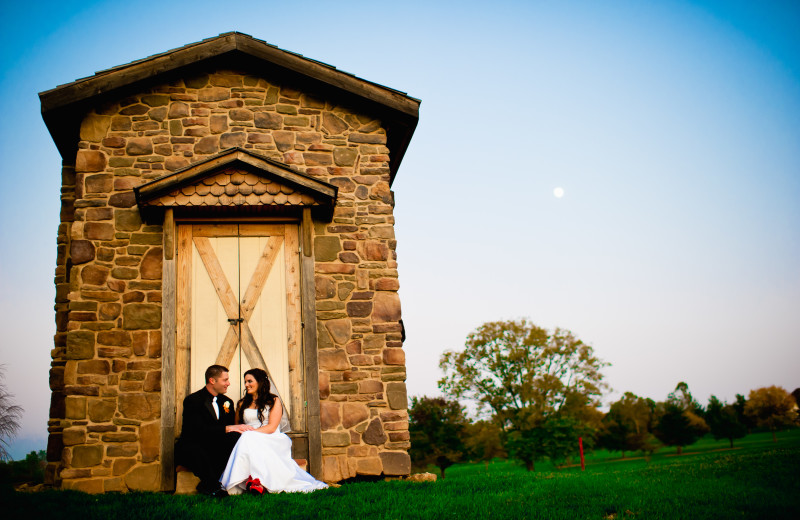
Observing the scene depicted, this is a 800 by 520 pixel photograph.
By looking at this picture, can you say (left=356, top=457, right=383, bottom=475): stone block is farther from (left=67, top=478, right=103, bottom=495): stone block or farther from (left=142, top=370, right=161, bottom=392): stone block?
(left=67, top=478, right=103, bottom=495): stone block

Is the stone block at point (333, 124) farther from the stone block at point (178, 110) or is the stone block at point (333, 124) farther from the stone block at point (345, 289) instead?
the stone block at point (345, 289)

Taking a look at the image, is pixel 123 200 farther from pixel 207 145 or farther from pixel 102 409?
pixel 102 409

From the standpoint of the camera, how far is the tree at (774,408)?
37.8 m

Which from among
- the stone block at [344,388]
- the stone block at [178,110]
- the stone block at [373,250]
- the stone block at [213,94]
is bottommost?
the stone block at [344,388]

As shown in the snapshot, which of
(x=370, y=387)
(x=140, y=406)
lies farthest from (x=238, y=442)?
(x=370, y=387)

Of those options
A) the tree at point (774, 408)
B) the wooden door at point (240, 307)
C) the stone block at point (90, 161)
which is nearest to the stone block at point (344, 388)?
the wooden door at point (240, 307)

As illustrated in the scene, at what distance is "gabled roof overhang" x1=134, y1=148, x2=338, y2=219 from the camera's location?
7812mm

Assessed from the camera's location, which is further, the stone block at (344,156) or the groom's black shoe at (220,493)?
the stone block at (344,156)

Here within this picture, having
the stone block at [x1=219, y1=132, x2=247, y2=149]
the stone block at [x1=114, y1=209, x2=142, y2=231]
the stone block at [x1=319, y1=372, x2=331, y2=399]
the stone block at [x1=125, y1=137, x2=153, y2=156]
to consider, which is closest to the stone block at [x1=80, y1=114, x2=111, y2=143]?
the stone block at [x1=125, y1=137, x2=153, y2=156]

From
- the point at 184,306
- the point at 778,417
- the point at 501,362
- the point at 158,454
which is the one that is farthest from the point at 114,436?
the point at 778,417

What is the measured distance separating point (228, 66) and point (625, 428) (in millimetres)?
Result: 39433

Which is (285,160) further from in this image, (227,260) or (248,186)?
(227,260)

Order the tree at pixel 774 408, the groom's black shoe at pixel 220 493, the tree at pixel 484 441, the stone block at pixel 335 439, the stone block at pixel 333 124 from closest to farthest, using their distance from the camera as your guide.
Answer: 1. the groom's black shoe at pixel 220 493
2. the stone block at pixel 335 439
3. the stone block at pixel 333 124
4. the tree at pixel 484 441
5. the tree at pixel 774 408

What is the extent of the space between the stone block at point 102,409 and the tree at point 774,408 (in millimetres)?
42688
